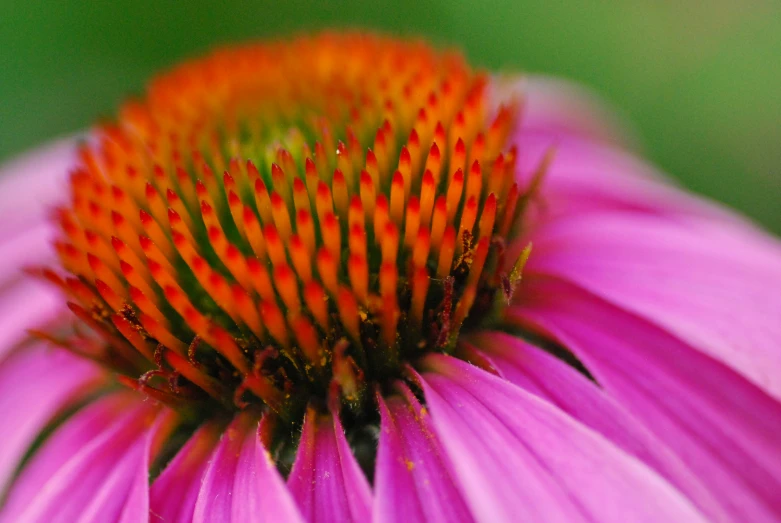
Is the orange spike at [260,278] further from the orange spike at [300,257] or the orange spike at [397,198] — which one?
the orange spike at [397,198]

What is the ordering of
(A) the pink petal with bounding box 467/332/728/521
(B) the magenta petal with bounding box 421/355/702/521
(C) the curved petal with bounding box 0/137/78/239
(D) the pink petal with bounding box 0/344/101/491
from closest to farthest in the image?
(B) the magenta petal with bounding box 421/355/702/521
(A) the pink petal with bounding box 467/332/728/521
(D) the pink petal with bounding box 0/344/101/491
(C) the curved petal with bounding box 0/137/78/239

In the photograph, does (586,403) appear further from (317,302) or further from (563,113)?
(563,113)

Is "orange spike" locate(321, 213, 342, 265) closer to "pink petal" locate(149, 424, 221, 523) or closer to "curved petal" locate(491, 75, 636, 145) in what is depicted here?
"pink petal" locate(149, 424, 221, 523)

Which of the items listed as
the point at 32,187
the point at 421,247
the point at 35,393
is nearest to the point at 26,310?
the point at 35,393

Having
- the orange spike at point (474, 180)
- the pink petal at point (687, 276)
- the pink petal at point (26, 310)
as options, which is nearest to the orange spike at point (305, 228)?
the orange spike at point (474, 180)

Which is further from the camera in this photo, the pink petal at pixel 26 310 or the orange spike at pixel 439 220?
the pink petal at pixel 26 310

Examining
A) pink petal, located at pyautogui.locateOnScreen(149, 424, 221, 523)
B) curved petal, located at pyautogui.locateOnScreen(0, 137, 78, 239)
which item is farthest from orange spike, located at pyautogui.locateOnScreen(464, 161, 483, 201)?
curved petal, located at pyautogui.locateOnScreen(0, 137, 78, 239)

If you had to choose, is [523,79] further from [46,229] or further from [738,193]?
[46,229]
